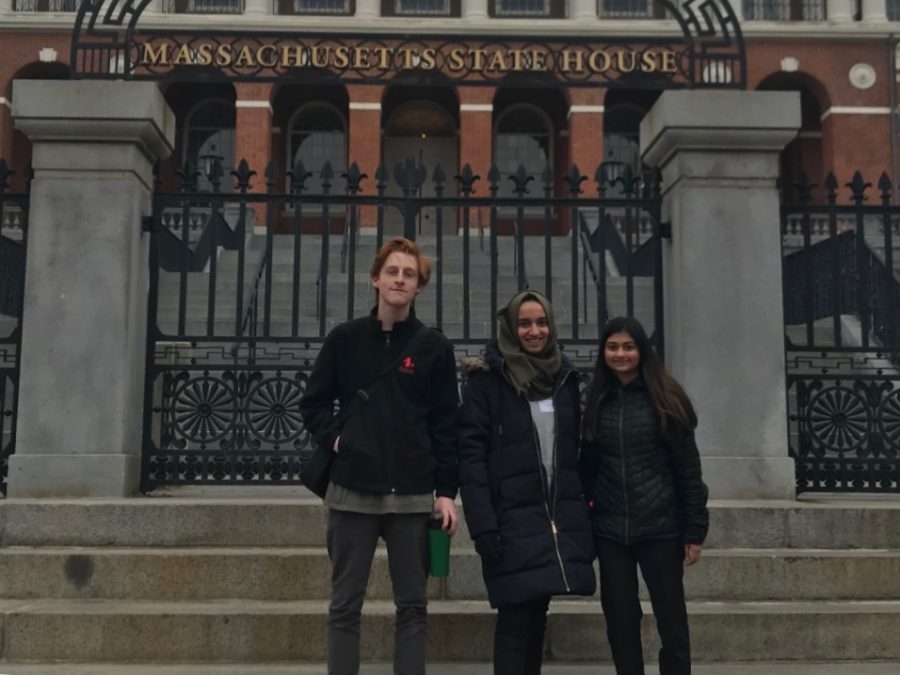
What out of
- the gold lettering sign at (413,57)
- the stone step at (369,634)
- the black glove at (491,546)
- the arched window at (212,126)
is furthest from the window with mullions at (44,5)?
the black glove at (491,546)

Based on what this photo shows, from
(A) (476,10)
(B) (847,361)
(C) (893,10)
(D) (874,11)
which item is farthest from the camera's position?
(C) (893,10)

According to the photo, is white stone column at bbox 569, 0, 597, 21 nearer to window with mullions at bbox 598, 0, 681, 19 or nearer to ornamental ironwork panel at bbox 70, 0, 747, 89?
window with mullions at bbox 598, 0, 681, 19

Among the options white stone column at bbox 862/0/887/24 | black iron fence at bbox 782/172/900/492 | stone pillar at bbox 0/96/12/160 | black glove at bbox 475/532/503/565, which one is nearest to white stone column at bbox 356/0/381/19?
stone pillar at bbox 0/96/12/160

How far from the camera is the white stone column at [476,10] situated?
2966 centimetres

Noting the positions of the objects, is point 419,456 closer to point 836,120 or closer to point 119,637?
point 119,637

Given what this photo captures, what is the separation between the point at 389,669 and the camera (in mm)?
4871

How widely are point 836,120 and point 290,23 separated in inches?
657

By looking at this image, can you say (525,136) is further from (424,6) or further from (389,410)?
(389,410)

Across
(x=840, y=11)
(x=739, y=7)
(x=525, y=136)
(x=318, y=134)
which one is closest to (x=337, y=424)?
(x=318, y=134)

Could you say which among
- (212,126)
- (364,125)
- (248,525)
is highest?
(212,126)

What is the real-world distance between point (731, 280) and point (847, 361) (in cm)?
141

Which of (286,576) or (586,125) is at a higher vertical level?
(586,125)

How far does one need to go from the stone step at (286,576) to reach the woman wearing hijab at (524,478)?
1467mm

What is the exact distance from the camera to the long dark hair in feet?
13.4
